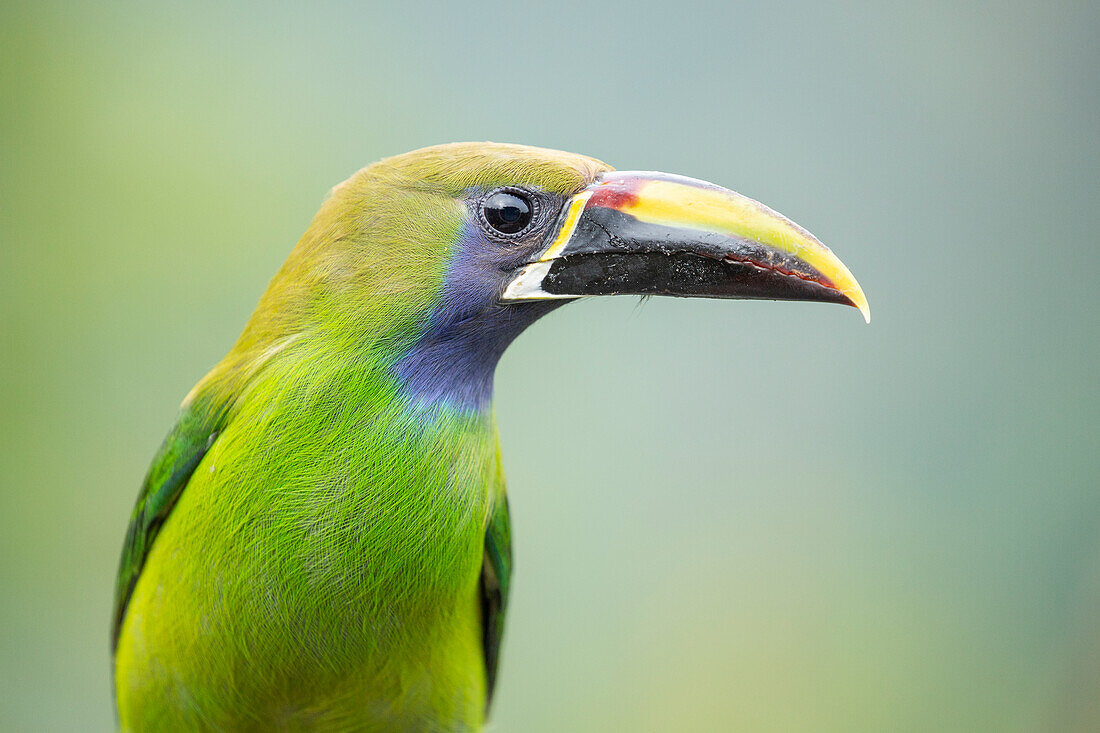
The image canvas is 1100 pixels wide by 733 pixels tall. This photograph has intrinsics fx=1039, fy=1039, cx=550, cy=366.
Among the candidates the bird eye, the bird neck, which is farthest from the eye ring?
→ the bird neck

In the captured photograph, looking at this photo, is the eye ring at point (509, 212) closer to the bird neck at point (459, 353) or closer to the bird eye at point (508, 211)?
the bird eye at point (508, 211)

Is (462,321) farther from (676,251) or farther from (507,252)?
(676,251)

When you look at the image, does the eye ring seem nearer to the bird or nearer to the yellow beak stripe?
the bird

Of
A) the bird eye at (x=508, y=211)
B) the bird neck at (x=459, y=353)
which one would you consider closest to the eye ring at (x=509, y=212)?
the bird eye at (x=508, y=211)

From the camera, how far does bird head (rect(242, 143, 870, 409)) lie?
1945 millimetres

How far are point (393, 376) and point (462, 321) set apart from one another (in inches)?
6.8

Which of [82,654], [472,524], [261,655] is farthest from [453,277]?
[82,654]

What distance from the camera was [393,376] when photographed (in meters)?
2.02

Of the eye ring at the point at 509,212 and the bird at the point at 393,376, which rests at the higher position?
the eye ring at the point at 509,212

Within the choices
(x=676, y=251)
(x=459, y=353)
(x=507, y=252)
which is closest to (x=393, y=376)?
(x=459, y=353)

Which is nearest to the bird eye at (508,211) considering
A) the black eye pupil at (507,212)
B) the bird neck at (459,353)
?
the black eye pupil at (507,212)

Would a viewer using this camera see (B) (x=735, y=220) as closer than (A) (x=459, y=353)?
Yes

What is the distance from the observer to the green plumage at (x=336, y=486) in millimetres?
2002

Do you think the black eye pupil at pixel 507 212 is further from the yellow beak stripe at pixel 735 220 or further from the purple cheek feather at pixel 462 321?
the yellow beak stripe at pixel 735 220
